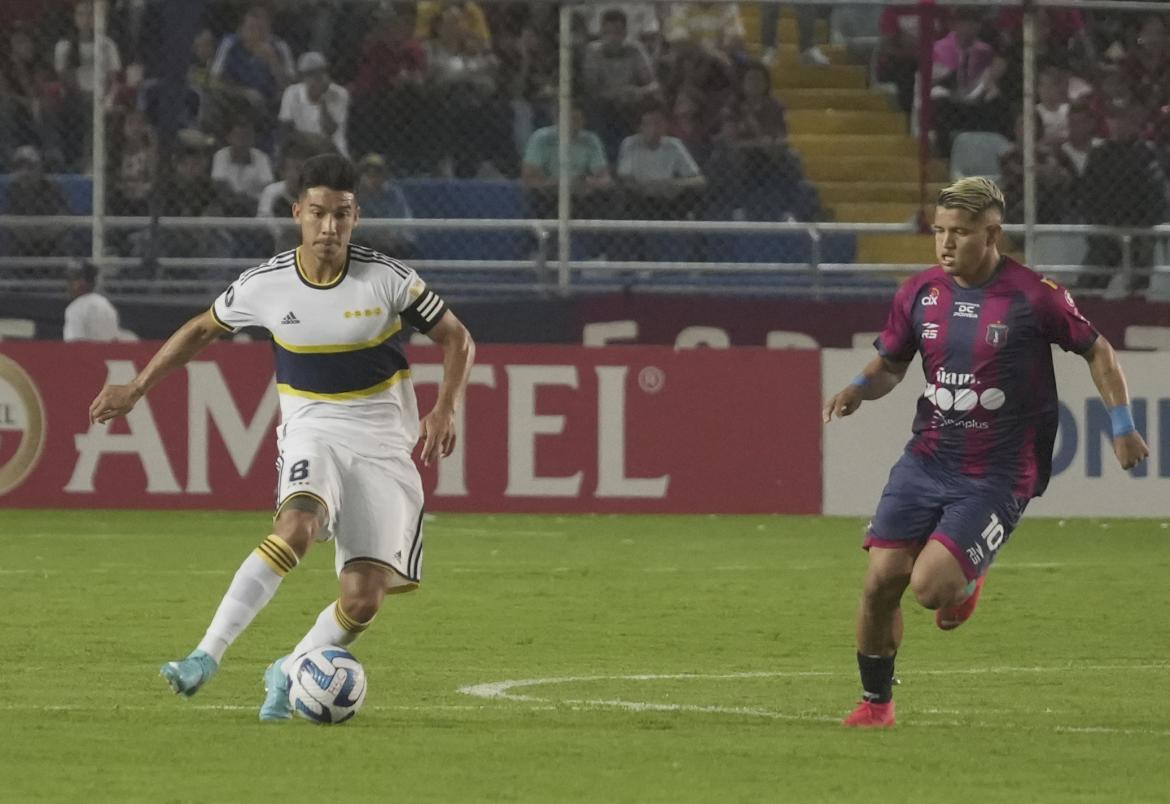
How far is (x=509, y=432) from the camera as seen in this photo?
17.8m

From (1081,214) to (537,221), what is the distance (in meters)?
4.30

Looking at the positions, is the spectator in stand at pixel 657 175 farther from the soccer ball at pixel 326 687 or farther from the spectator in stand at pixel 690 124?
the soccer ball at pixel 326 687

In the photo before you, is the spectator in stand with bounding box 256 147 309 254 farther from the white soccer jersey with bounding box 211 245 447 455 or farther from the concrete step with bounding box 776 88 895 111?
the white soccer jersey with bounding box 211 245 447 455

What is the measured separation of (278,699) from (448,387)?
1199 millimetres

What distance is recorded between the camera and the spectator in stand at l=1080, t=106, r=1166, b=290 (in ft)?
63.6

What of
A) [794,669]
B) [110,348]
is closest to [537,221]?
[110,348]

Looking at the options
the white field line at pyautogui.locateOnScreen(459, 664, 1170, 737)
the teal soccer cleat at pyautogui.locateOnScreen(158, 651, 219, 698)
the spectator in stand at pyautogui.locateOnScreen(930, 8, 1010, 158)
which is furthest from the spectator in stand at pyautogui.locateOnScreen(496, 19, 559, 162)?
the teal soccer cleat at pyautogui.locateOnScreen(158, 651, 219, 698)

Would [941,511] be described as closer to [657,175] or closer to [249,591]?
[249,591]

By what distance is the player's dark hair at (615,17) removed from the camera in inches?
803

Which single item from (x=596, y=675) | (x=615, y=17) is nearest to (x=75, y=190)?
(x=615, y=17)

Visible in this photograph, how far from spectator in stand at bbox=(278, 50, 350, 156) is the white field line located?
34.6ft

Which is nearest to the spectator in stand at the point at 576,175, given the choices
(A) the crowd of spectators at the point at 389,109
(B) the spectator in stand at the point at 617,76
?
(A) the crowd of spectators at the point at 389,109

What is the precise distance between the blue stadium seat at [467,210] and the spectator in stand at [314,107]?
2.56ft

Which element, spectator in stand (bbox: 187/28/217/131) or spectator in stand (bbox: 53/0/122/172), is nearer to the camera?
spectator in stand (bbox: 53/0/122/172)
